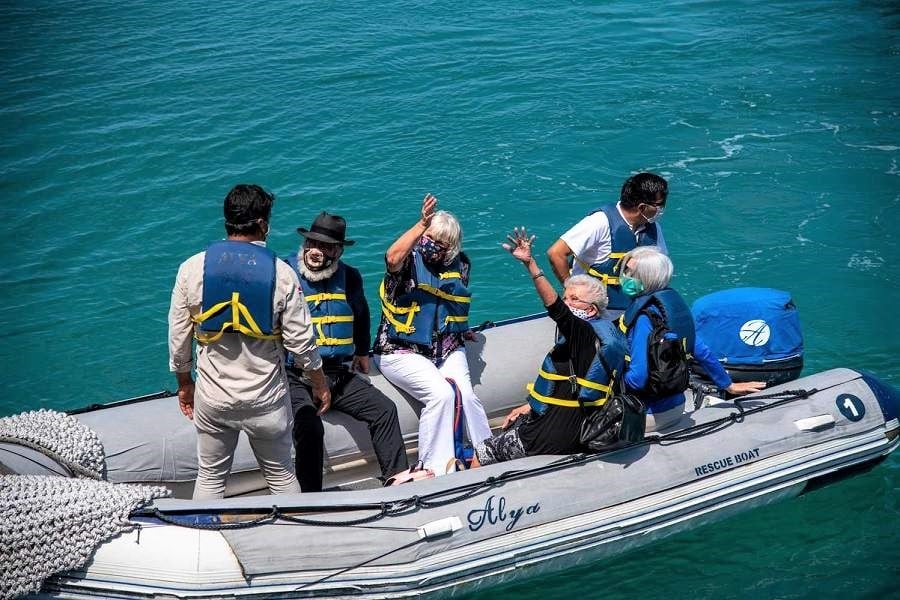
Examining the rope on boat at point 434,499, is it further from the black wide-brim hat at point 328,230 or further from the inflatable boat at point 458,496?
the black wide-brim hat at point 328,230

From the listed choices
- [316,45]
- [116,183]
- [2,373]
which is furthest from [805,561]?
[316,45]

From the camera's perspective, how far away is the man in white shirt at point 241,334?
4027 millimetres

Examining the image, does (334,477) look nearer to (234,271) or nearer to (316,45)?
(234,271)

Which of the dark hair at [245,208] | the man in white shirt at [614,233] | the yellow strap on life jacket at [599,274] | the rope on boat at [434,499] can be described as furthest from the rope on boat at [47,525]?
the yellow strap on life jacket at [599,274]

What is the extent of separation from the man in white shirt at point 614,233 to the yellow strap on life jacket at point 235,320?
1.88m

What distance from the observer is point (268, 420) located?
430 cm

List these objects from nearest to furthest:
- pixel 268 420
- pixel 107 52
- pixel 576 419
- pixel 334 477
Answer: pixel 268 420, pixel 576 419, pixel 334 477, pixel 107 52

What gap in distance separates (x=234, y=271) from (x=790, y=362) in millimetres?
3380

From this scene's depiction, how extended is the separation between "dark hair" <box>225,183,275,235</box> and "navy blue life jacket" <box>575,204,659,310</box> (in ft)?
6.74

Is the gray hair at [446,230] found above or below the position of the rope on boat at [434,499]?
above

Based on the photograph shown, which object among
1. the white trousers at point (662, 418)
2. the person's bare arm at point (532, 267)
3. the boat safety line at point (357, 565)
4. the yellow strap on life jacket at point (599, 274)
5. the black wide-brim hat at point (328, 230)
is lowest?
the boat safety line at point (357, 565)

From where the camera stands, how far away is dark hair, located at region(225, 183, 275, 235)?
4.03 meters

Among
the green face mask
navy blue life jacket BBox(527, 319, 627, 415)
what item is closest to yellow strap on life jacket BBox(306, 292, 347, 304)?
navy blue life jacket BBox(527, 319, 627, 415)

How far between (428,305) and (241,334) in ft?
4.10
